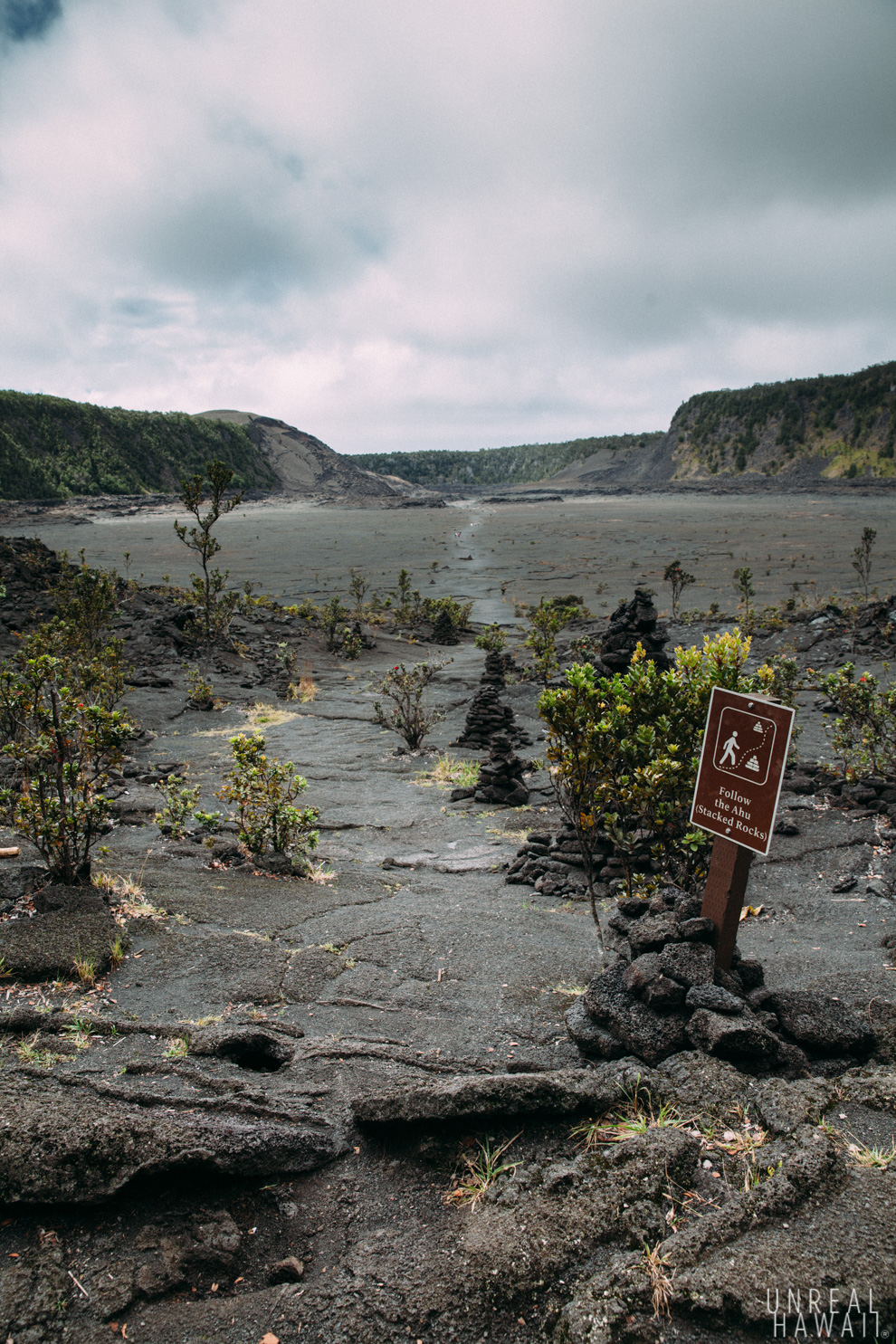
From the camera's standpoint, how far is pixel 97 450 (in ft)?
301

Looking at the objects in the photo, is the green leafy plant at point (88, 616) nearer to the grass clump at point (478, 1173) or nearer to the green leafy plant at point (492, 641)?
the green leafy plant at point (492, 641)

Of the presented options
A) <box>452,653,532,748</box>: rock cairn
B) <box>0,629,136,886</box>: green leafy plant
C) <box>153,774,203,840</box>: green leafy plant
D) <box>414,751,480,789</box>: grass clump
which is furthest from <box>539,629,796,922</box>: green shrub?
<box>452,653,532,748</box>: rock cairn

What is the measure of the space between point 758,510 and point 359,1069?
7167cm

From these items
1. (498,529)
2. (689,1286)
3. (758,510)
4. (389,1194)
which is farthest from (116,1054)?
(758,510)

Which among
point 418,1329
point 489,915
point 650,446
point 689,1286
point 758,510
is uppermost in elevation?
point 650,446

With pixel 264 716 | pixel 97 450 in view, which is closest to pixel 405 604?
pixel 264 716

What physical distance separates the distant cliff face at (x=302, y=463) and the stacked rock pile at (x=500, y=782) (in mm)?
97501

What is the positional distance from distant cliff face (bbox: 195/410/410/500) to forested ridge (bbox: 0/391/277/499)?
19.5 ft

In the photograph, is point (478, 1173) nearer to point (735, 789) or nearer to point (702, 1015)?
point (702, 1015)

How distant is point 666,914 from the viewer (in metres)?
4.36

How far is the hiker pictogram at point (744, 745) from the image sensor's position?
346cm

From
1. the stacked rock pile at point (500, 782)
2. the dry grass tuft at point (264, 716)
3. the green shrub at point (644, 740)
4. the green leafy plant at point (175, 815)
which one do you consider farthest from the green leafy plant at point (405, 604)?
the green shrub at point (644, 740)

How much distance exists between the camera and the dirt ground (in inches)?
90.3

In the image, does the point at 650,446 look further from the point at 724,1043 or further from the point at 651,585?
the point at 724,1043
